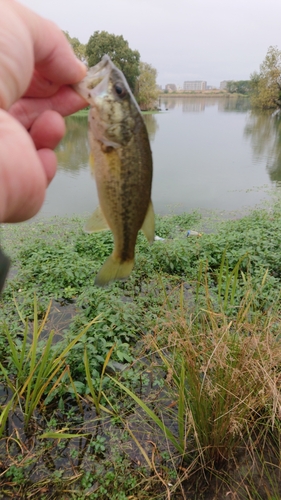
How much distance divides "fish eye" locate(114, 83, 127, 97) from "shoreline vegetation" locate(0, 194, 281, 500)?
1.51 meters

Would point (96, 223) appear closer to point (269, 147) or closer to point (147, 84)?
point (269, 147)

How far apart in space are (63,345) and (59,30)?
2.53m

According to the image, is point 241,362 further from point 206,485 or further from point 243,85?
point 243,85

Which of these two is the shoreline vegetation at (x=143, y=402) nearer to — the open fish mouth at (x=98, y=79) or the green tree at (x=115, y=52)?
the open fish mouth at (x=98, y=79)

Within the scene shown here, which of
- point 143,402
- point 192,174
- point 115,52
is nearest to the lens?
point 143,402

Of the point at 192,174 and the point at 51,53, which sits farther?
the point at 192,174

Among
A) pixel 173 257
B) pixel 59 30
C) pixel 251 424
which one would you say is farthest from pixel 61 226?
pixel 59 30

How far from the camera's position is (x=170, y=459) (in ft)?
7.93

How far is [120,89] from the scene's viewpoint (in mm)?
1239

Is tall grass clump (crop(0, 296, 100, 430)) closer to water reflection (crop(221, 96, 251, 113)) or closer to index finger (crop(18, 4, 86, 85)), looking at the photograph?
index finger (crop(18, 4, 86, 85))

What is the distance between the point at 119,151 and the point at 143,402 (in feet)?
6.66

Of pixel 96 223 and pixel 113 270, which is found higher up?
pixel 96 223

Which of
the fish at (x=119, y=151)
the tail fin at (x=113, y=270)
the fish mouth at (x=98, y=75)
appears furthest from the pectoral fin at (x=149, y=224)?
the fish mouth at (x=98, y=75)

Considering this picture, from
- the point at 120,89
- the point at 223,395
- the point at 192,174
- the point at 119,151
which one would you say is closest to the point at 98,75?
the point at 120,89
